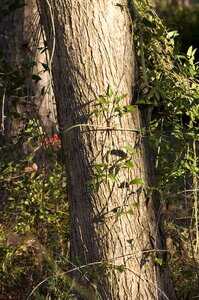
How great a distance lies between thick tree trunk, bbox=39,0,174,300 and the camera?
14.1ft

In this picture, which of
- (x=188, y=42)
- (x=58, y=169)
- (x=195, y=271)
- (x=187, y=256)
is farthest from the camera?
(x=188, y=42)

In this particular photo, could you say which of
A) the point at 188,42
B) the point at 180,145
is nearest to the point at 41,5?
the point at 180,145

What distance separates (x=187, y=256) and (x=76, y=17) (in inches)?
79.5

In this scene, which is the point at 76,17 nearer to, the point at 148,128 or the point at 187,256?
the point at 148,128

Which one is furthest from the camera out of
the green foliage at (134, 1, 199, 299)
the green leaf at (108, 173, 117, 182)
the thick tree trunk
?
the green foliage at (134, 1, 199, 299)

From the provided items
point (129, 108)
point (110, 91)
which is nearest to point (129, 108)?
point (129, 108)

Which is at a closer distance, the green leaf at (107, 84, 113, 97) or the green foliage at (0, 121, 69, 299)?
the green leaf at (107, 84, 113, 97)

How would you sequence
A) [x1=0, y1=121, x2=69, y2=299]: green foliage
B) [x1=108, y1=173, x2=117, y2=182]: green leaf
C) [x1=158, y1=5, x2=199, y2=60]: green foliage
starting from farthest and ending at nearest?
1. [x1=158, y1=5, x2=199, y2=60]: green foliage
2. [x1=0, y1=121, x2=69, y2=299]: green foliage
3. [x1=108, y1=173, x2=117, y2=182]: green leaf

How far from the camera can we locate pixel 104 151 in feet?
14.1

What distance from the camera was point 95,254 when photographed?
4.39 meters

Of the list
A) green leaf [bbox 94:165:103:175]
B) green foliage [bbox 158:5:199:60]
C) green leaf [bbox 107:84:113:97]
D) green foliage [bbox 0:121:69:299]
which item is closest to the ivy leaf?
green leaf [bbox 107:84:113:97]

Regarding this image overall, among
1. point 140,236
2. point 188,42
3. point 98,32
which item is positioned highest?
point 188,42

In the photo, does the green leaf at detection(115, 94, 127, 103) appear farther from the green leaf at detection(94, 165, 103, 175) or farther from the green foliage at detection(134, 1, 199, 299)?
the green leaf at detection(94, 165, 103, 175)

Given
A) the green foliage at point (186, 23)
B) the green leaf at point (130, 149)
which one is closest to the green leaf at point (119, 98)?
the green leaf at point (130, 149)
